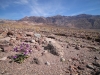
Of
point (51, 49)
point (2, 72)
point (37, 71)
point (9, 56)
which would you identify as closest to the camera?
point (2, 72)

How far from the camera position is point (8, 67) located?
4.30 m

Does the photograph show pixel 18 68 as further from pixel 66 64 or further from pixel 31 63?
pixel 66 64

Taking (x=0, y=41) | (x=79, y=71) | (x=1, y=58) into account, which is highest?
(x=0, y=41)

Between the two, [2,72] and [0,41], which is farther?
[0,41]

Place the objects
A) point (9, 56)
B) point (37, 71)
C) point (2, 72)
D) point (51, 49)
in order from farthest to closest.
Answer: point (51, 49)
point (9, 56)
point (37, 71)
point (2, 72)

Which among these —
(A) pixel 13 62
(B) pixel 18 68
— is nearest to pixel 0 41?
(A) pixel 13 62

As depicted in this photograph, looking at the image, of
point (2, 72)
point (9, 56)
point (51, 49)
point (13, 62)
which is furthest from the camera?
point (51, 49)

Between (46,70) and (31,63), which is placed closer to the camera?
(46,70)

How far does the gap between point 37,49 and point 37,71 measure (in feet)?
8.20

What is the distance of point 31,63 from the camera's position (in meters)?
4.81

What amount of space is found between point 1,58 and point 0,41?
6.37 feet

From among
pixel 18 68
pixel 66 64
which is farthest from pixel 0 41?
pixel 66 64

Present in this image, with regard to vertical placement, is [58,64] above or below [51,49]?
below

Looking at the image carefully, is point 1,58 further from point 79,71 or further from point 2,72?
point 79,71
